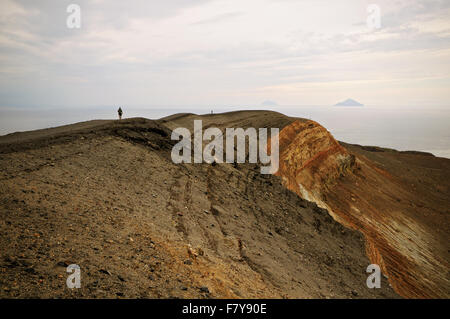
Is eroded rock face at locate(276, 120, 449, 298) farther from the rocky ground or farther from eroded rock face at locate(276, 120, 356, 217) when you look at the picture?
the rocky ground

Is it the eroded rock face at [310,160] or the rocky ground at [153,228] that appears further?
the eroded rock face at [310,160]

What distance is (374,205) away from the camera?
680 inches

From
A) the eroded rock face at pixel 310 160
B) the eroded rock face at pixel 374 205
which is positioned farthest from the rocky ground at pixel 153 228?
the eroded rock face at pixel 310 160

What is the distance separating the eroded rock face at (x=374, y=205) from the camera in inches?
487

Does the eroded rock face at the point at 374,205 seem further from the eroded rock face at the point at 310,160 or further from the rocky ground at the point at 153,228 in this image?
the rocky ground at the point at 153,228

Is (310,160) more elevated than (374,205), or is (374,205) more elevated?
(310,160)

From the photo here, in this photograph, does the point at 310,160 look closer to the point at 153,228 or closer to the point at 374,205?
the point at 374,205

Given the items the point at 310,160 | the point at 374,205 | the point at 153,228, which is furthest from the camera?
the point at 310,160

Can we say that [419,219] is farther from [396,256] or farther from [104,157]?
[104,157]

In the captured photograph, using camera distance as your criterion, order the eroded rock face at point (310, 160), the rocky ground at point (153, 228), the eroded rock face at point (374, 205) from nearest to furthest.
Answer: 1. the rocky ground at point (153, 228)
2. the eroded rock face at point (374, 205)
3. the eroded rock face at point (310, 160)

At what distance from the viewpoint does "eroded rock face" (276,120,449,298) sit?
12367 millimetres

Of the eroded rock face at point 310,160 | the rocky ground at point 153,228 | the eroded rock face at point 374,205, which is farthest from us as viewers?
the eroded rock face at point 310,160

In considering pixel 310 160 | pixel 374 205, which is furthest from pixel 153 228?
pixel 374 205

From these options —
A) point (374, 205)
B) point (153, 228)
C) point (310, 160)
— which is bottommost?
point (374, 205)
